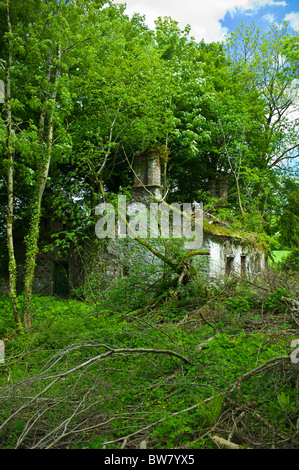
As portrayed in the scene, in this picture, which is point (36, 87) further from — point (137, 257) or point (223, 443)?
point (223, 443)

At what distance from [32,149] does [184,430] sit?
8.22m

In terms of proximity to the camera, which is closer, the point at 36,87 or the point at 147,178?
the point at 36,87

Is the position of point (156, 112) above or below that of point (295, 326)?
above

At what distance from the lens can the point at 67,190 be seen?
15016 millimetres

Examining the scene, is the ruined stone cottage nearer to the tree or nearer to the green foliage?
the green foliage

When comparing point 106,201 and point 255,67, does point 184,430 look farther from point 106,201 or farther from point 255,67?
point 255,67

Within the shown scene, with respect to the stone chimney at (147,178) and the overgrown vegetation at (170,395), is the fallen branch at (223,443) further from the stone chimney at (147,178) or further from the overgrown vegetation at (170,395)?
the stone chimney at (147,178)

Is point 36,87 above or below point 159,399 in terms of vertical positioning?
above

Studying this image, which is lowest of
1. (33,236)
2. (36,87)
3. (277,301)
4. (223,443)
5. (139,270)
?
(223,443)

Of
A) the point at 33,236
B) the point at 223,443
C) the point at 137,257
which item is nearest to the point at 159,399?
the point at 223,443

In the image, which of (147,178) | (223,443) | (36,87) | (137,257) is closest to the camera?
(223,443)

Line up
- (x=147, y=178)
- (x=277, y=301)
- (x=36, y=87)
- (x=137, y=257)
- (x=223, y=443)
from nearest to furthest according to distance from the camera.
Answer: (x=223, y=443)
(x=277, y=301)
(x=36, y=87)
(x=137, y=257)
(x=147, y=178)

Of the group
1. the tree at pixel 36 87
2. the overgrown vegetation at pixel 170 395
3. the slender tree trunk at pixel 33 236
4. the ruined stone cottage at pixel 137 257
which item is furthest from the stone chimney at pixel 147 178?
the overgrown vegetation at pixel 170 395
